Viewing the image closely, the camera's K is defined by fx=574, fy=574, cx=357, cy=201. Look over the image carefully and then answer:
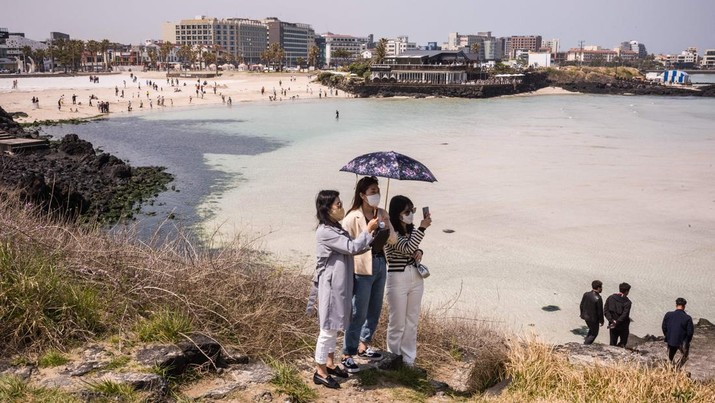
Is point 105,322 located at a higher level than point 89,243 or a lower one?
lower

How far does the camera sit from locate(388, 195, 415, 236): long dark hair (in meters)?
5.47

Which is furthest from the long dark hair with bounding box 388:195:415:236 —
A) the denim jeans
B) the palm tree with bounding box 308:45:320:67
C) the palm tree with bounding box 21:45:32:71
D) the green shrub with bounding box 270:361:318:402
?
the palm tree with bounding box 308:45:320:67

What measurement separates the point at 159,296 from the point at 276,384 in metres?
1.65

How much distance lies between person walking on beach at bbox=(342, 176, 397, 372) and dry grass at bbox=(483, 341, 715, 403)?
1391 millimetres

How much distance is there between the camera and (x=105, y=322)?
17.9ft

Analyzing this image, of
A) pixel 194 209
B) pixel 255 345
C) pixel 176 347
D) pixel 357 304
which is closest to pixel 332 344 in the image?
pixel 357 304

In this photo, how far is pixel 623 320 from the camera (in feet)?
28.1

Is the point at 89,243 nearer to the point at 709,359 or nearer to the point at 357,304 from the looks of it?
the point at 357,304

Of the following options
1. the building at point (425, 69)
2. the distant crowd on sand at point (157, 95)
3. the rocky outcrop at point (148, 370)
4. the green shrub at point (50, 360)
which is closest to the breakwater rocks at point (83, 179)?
the green shrub at point (50, 360)

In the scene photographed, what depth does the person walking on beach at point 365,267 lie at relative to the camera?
517 centimetres

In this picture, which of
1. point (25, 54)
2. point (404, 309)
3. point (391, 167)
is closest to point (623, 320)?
point (404, 309)

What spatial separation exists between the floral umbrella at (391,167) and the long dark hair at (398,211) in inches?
17.6

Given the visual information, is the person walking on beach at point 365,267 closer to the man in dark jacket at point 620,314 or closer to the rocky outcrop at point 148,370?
the rocky outcrop at point 148,370

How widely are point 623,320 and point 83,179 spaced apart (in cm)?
2192
